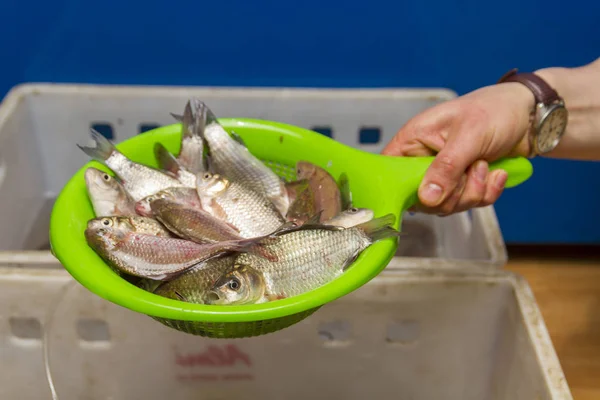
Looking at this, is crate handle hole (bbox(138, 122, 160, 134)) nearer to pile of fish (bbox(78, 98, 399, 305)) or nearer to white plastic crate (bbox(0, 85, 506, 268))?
white plastic crate (bbox(0, 85, 506, 268))

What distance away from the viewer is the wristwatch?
2.56ft

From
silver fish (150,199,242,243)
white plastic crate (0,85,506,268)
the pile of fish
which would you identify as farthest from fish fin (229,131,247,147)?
white plastic crate (0,85,506,268)

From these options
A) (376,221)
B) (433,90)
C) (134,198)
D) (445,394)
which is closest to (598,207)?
(433,90)

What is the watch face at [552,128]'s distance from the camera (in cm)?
78

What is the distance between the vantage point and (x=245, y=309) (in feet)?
1.77

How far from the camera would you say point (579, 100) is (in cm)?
82

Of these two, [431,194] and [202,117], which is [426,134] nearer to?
[431,194]

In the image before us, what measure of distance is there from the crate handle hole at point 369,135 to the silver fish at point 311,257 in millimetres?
537

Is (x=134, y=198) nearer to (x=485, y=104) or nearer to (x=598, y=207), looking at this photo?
(x=485, y=104)

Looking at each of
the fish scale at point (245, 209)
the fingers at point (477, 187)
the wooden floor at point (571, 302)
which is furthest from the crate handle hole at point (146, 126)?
the wooden floor at point (571, 302)

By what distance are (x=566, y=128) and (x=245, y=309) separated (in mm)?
514

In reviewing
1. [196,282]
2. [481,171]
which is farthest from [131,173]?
[481,171]

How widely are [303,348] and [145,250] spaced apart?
0.31m

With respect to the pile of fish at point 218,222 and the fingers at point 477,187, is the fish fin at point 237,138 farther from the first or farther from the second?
the fingers at point 477,187
